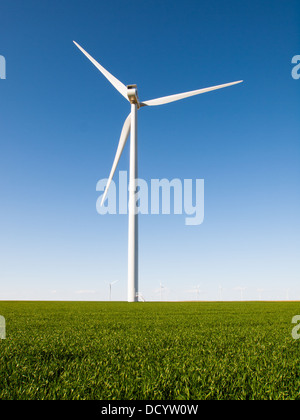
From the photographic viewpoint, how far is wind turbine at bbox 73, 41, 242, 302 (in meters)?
25.8

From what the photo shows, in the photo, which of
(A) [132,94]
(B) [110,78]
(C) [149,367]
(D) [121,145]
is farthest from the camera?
(B) [110,78]

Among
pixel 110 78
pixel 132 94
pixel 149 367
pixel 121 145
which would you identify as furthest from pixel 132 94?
pixel 149 367

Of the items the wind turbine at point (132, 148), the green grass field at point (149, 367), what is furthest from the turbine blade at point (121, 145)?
the green grass field at point (149, 367)

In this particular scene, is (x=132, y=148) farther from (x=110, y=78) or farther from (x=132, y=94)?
(x=110, y=78)

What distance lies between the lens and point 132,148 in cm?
2798

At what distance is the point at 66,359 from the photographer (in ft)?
14.0

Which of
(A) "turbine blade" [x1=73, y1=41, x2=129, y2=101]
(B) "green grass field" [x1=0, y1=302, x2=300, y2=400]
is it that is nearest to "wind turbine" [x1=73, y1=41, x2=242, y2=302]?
(A) "turbine blade" [x1=73, y1=41, x2=129, y2=101]

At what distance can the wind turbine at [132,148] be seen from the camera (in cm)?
2580

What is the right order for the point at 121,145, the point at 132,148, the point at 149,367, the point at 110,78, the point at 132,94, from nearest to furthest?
1. the point at 149,367
2. the point at 132,148
3. the point at 121,145
4. the point at 132,94
5. the point at 110,78

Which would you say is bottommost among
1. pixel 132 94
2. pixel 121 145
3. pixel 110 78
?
pixel 121 145
